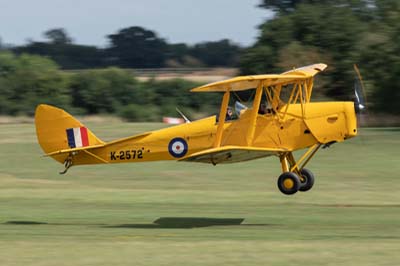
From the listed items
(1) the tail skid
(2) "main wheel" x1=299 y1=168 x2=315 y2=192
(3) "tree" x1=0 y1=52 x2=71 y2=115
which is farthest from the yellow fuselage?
(3) "tree" x1=0 y1=52 x2=71 y2=115

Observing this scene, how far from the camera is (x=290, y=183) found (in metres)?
17.9

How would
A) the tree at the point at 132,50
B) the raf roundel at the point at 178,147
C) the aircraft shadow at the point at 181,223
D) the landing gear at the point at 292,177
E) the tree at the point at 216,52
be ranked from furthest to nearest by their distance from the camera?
the tree at the point at 216,52 < the tree at the point at 132,50 < the raf roundel at the point at 178,147 < the landing gear at the point at 292,177 < the aircraft shadow at the point at 181,223

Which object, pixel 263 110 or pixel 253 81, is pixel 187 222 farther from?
pixel 253 81

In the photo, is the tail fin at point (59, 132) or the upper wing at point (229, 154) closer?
the upper wing at point (229, 154)

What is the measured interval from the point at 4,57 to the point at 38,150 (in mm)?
45114

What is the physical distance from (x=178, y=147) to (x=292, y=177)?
2.55m

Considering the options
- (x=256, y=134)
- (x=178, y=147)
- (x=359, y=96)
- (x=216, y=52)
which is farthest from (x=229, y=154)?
Result: (x=216, y=52)

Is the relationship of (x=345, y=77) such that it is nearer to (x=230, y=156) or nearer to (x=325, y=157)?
(x=325, y=157)

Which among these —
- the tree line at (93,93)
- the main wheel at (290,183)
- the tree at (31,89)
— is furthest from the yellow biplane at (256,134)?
the tree at (31,89)

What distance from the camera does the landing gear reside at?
17922 mm

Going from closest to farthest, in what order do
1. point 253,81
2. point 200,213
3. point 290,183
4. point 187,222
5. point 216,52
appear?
1. point 253,81
2. point 290,183
3. point 187,222
4. point 200,213
5. point 216,52

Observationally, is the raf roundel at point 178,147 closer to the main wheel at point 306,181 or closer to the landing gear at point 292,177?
the landing gear at point 292,177

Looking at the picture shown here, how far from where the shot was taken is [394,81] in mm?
47938

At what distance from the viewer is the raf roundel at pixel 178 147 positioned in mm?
18688
